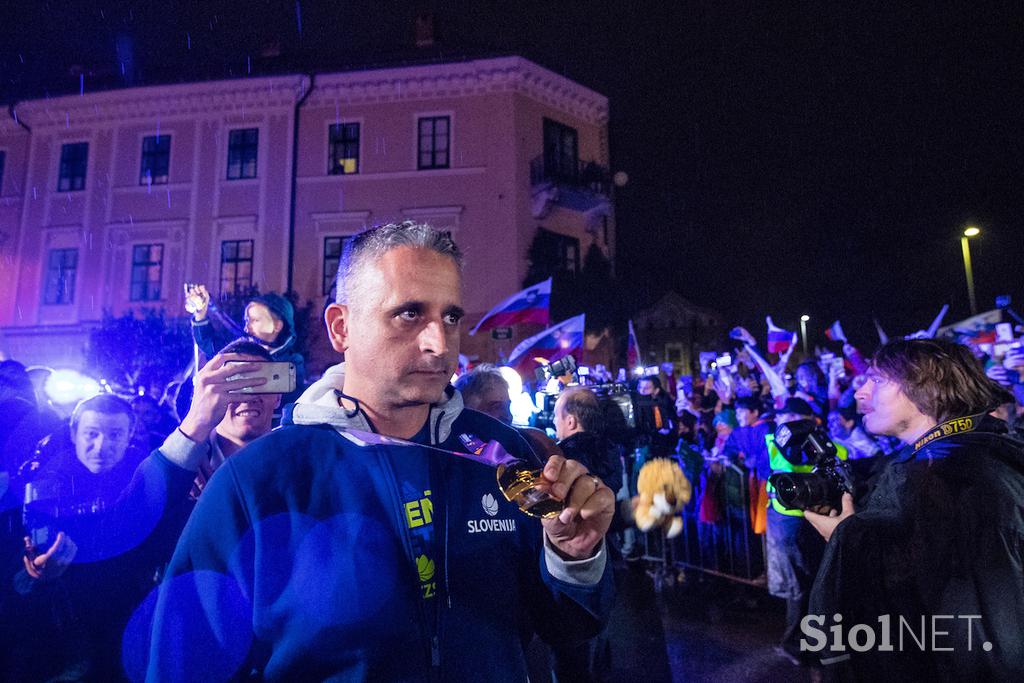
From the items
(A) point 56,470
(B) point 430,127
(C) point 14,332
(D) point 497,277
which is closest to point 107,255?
(C) point 14,332

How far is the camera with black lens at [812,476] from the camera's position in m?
2.64

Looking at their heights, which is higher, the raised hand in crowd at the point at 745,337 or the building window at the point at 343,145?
the building window at the point at 343,145

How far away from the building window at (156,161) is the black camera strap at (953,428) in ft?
82.4

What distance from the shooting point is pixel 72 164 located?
73.2 feet

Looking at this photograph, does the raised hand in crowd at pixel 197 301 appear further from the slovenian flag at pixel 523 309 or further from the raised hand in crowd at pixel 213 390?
the slovenian flag at pixel 523 309

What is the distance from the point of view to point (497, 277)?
20.1 meters

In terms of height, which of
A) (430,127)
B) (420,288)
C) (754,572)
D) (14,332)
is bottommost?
(754,572)

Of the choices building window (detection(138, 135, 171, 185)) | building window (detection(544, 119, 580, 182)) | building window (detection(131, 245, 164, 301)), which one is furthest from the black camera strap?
building window (detection(138, 135, 171, 185))

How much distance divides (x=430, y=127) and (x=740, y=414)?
17603mm

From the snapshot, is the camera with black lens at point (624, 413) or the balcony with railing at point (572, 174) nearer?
the camera with black lens at point (624, 413)

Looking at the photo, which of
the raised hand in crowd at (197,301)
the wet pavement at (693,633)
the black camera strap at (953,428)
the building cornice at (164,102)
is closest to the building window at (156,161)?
the building cornice at (164,102)

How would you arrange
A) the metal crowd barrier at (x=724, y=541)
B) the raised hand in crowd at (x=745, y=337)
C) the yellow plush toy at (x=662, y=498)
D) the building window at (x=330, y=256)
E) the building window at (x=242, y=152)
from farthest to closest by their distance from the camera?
the building window at (x=242, y=152) < the building window at (x=330, y=256) < the raised hand in crowd at (x=745, y=337) < the metal crowd barrier at (x=724, y=541) < the yellow plush toy at (x=662, y=498)

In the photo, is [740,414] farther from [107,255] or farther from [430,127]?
[107,255]

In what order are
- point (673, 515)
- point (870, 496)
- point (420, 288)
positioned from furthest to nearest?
point (870, 496), point (673, 515), point (420, 288)
